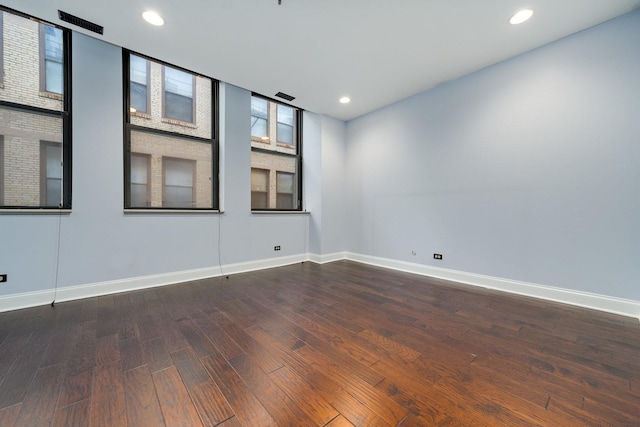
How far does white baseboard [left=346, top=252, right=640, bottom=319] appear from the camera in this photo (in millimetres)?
2322

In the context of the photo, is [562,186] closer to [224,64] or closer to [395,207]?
[395,207]

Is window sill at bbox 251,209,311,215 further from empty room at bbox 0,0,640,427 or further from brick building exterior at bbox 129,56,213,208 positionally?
brick building exterior at bbox 129,56,213,208

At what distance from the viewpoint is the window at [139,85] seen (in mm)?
3049

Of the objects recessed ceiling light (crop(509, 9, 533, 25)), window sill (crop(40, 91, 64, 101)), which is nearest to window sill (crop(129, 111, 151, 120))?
window sill (crop(40, 91, 64, 101))

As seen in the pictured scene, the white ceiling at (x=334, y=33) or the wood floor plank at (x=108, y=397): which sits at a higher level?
the white ceiling at (x=334, y=33)

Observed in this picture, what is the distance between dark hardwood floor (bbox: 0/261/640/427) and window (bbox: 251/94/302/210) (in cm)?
216

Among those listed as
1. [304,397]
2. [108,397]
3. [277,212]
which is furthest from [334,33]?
[108,397]

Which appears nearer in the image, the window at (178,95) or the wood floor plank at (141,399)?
the wood floor plank at (141,399)

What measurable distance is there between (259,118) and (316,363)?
3844 mm

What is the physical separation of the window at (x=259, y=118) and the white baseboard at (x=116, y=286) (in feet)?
7.06

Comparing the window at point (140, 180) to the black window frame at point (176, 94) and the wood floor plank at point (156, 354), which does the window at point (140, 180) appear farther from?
the wood floor plank at point (156, 354)

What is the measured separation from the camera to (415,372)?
1.48m

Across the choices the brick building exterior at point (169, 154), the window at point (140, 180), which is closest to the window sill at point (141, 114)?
the brick building exterior at point (169, 154)

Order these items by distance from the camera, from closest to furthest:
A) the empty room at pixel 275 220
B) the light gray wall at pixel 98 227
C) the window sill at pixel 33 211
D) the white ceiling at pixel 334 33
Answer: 1. the empty room at pixel 275 220
2. the white ceiling at pixel 334 33
3. the window sill at pixel 33 211
4. the light gray wall at pixel 98 227
